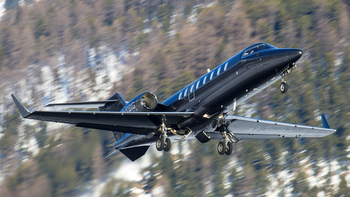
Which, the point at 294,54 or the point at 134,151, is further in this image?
the point at 134,151

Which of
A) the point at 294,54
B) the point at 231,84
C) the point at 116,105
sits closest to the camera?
the point at 294,54

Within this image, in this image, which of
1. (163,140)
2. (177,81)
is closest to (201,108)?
(163,140)

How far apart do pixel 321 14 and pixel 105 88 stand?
47149 mm

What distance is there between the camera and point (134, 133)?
2142 cm

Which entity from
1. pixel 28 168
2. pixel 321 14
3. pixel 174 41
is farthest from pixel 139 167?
pixel 321 14

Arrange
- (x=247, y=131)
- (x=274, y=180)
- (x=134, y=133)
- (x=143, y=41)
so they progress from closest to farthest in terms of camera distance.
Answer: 1. (x=134, y=133)
2. (x=247, y=131)
3. (x=274, y=180)
4. (x=143, y=41)

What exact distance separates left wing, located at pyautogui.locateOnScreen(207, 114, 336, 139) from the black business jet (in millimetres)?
138

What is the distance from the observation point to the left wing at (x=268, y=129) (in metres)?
22.6

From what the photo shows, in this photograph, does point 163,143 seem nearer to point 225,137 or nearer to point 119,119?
point 119,119

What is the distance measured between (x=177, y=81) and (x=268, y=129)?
208ft

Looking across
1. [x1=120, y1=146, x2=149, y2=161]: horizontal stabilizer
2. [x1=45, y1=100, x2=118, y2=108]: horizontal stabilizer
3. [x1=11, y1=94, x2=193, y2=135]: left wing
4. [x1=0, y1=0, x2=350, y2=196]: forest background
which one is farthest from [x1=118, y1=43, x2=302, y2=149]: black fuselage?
[x1=0, y1=0, x2=350, y2=196]: forest background

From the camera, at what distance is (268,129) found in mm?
24000

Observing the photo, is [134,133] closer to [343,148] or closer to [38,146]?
[38,146]

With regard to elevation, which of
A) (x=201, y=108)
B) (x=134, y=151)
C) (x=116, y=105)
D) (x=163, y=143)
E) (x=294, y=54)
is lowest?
(x=134, y=151)
